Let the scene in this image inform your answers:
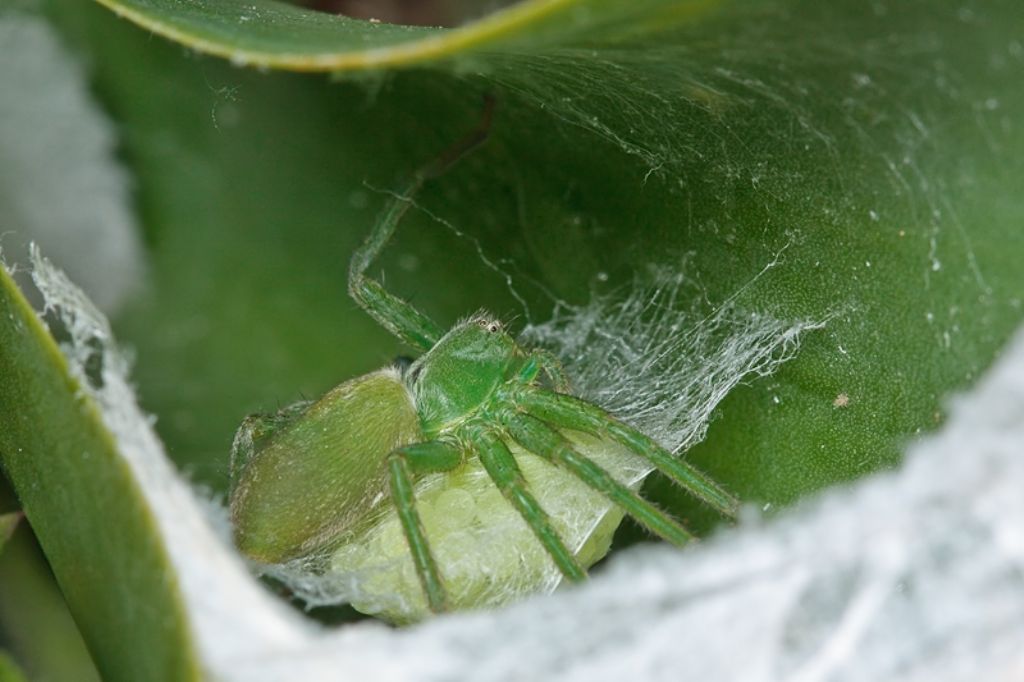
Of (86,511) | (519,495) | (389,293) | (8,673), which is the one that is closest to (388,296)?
(389,293)

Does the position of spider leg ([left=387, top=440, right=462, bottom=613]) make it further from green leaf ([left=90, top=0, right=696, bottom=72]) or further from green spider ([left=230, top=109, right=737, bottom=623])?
green leaf ([left=90, top=0, right=696, bottom=72])

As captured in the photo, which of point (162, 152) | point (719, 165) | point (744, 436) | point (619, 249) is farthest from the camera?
point (162, 152)

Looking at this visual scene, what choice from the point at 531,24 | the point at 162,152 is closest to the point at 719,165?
the point at 531,24

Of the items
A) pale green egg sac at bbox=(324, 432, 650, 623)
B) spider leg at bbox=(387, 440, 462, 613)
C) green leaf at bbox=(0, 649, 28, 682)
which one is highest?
green leaf at bbox=(0, 649, 28, 682)

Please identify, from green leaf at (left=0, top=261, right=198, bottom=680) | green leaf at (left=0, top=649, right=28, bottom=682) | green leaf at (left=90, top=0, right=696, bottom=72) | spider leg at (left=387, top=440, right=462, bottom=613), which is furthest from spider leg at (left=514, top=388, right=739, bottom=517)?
green leaf at (left=0, top=649, right=28, bottom=682)

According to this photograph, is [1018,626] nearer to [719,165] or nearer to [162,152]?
[719,165]

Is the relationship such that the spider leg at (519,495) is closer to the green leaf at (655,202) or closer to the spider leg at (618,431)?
the spider leg at (618,431)
